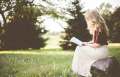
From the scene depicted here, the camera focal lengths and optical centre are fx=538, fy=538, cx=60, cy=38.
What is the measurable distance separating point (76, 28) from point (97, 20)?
0.28 meters

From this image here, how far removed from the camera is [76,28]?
230 inches

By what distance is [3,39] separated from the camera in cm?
594

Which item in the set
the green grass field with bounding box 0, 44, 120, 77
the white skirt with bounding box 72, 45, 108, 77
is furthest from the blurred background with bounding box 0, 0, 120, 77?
the white skirt with bounding box 72, 45, 108, 77

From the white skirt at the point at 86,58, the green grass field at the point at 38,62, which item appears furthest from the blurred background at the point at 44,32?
the white skirt at the point at 86,58

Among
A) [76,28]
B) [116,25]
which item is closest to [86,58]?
[76,28]

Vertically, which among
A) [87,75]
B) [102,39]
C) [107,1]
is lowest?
[87,75]

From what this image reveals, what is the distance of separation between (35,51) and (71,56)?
400mm

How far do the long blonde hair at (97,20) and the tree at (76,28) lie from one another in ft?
0.31

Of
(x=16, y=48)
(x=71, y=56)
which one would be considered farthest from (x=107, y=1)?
(x=16, y=48)

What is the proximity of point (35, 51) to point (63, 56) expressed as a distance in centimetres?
31

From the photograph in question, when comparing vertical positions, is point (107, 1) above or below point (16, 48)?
above

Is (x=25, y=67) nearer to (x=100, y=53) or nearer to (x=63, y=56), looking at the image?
(x=63, y=56)

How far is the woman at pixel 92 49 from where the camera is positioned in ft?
18.5

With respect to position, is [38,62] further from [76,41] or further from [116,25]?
[116,25]
